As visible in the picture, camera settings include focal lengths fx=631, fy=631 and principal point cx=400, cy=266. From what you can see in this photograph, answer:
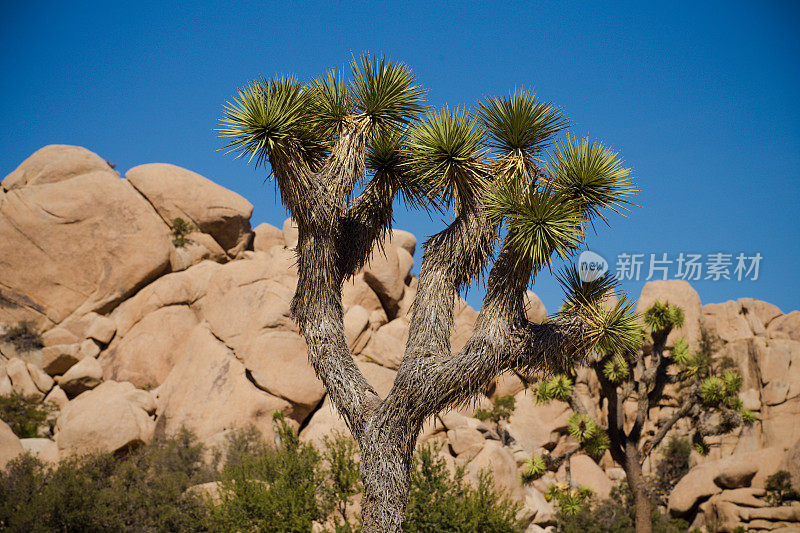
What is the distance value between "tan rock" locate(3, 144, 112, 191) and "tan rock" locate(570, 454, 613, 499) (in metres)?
30.6

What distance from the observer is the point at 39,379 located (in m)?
29.3

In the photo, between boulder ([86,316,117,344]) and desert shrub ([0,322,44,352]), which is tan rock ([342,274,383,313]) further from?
desert shrub ([0,322,44,352])

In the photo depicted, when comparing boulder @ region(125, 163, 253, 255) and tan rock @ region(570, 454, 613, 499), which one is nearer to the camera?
tan rock @ region(570, 454, 613, 499)

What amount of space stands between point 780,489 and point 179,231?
31.3 meters

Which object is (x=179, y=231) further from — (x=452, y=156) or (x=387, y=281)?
(x=452, y=156)

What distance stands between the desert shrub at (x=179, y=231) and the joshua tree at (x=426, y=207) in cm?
2830

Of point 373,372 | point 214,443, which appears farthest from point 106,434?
point 373,372

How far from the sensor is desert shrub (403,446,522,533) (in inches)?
574

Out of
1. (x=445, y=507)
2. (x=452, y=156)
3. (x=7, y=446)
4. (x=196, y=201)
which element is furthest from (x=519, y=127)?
(x=196, y=201)

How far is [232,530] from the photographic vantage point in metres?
14.4

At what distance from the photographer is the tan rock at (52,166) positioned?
113 feet

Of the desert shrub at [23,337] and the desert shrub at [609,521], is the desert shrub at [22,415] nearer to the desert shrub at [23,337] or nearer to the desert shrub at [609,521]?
the desert shrub at [23,337]

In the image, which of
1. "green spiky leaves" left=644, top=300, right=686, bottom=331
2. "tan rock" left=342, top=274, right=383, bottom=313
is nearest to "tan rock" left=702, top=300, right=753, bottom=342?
"tan rock" left=342, top=274, right=383, bottom=313

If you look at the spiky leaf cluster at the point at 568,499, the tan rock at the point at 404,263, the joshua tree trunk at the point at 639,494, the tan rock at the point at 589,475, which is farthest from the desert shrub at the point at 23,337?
the tan rock at the point at 589,475
